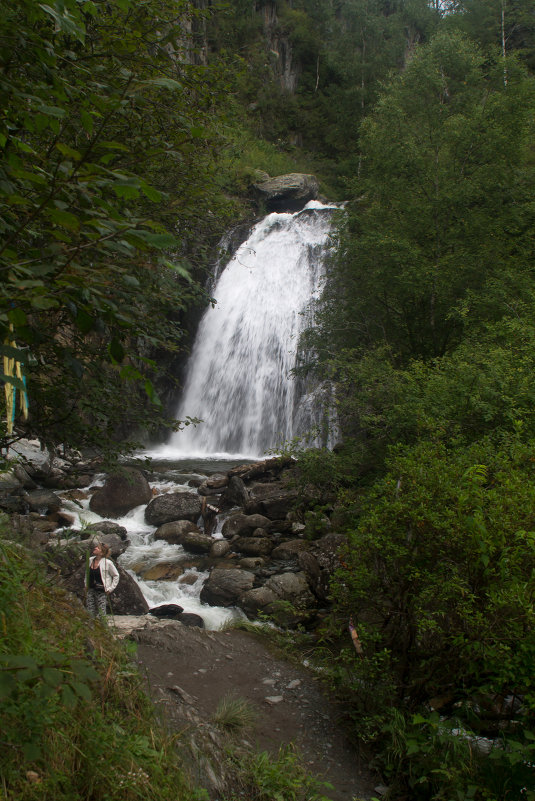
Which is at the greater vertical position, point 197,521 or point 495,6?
point 495,6

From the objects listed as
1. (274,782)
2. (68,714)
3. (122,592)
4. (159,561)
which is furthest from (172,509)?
(68,714)

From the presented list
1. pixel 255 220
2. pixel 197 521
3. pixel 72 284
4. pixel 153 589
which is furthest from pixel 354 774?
pixel 255 220

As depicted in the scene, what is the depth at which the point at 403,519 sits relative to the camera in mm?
4434

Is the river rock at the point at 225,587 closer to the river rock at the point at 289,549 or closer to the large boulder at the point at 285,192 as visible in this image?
the river rock at the point at 289,549

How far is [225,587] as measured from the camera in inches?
318

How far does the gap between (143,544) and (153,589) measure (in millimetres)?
2216

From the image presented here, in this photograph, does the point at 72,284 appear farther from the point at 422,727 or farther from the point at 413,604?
the point at 422,727

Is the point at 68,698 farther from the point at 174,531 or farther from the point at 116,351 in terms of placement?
the point at 174,531

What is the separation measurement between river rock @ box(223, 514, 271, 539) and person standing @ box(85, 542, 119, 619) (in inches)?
158

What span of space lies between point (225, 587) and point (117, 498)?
5.17m

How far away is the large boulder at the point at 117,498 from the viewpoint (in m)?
12.1

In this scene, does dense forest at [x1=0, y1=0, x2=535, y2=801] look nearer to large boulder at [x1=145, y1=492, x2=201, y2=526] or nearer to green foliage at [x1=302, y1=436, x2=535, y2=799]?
green foliage at [x1=302, y1=436, x2=535, y2=799]

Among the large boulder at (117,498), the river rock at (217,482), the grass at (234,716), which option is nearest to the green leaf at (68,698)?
the grass at (234,716)

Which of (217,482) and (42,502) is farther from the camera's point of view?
(217,482)
